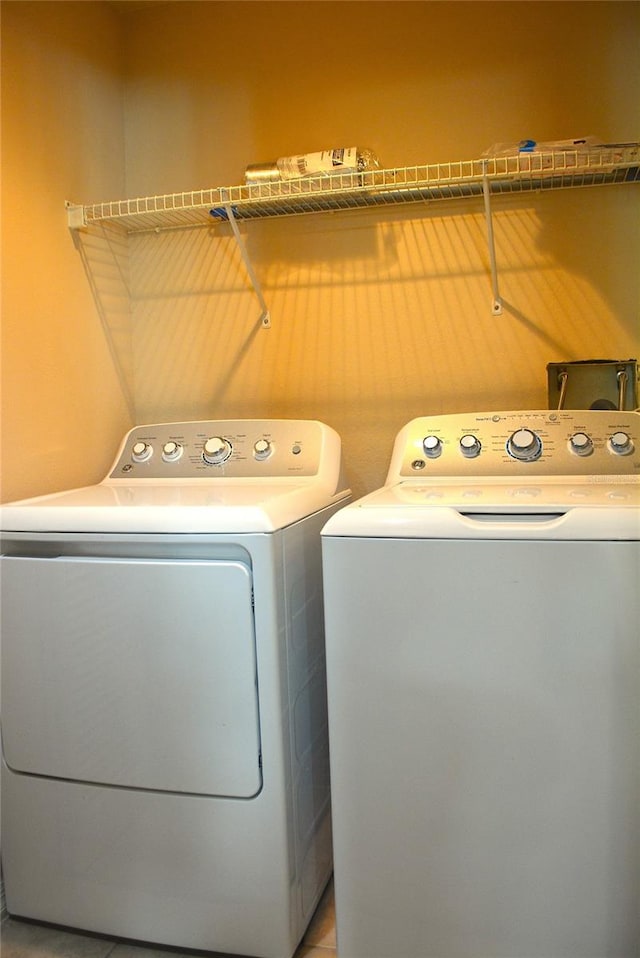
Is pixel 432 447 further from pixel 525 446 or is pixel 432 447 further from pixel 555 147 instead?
pixel 555 147

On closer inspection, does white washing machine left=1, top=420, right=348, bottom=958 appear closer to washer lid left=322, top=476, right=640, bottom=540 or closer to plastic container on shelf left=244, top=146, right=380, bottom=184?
washer lid left=322, top=476, right=640, bottom=540

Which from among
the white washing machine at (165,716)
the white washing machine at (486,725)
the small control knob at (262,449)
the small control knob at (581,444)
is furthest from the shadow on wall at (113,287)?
the small control knob at (581,444)

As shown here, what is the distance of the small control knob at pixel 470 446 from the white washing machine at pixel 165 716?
16.3 inches

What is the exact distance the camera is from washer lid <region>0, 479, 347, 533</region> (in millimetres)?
1391

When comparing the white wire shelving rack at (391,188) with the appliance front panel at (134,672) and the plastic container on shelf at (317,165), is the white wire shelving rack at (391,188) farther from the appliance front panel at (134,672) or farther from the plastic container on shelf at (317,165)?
the appliance front panel at (134,672)

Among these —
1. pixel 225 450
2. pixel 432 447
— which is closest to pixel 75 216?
pixel 225 450

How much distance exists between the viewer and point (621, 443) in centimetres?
168

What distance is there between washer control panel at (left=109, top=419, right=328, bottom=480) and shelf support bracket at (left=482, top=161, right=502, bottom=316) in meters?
0.62

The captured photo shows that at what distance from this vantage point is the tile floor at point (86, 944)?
1.55 metres

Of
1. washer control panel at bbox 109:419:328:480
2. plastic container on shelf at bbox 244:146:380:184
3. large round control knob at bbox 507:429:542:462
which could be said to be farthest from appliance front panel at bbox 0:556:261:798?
plastic container on shelf at bbox 244:146:380:184

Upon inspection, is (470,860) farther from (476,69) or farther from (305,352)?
(476,69)

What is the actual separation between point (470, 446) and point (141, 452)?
2.91 ft

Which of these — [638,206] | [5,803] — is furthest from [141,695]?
[638,206]

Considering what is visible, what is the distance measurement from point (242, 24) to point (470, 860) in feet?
7.49
